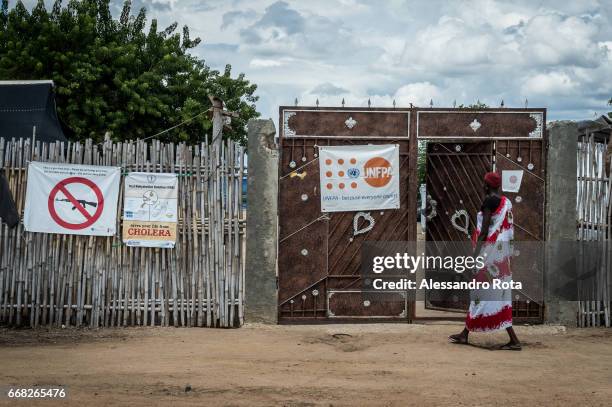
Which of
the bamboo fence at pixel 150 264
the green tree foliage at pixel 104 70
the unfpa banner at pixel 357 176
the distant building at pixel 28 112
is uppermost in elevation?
the green tree foliage at pixel 104 70

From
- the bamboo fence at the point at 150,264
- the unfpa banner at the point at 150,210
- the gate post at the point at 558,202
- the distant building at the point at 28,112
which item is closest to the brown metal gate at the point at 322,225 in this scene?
the bamboo fence at the point at 150,264

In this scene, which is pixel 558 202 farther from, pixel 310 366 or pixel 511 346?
pixel 310 366

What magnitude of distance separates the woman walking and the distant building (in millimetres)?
7985

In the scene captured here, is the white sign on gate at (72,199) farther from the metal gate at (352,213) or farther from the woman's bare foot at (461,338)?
the woman's bare foot at (461,338)

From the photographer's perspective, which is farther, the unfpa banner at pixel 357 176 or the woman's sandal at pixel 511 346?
the unfpa banner at pixel 357 176

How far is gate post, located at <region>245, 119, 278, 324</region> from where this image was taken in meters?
9.04

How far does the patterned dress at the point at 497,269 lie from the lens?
790 centimetres

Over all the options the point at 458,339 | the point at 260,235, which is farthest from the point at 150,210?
the point at 458,339

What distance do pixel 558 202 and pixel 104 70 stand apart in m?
16.7

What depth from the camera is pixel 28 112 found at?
42.2 ft

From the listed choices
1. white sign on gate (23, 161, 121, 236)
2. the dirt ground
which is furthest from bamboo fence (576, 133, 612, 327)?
white sign on gate (23, 161, 121, 236)

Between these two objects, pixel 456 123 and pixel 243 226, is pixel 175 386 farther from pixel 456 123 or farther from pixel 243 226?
pixel 456 123

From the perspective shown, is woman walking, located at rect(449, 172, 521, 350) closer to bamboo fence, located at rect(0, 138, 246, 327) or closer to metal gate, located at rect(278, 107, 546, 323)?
metal gate, located at rect(278, 107, 546, 323)

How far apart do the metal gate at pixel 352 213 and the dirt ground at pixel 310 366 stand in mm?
350
